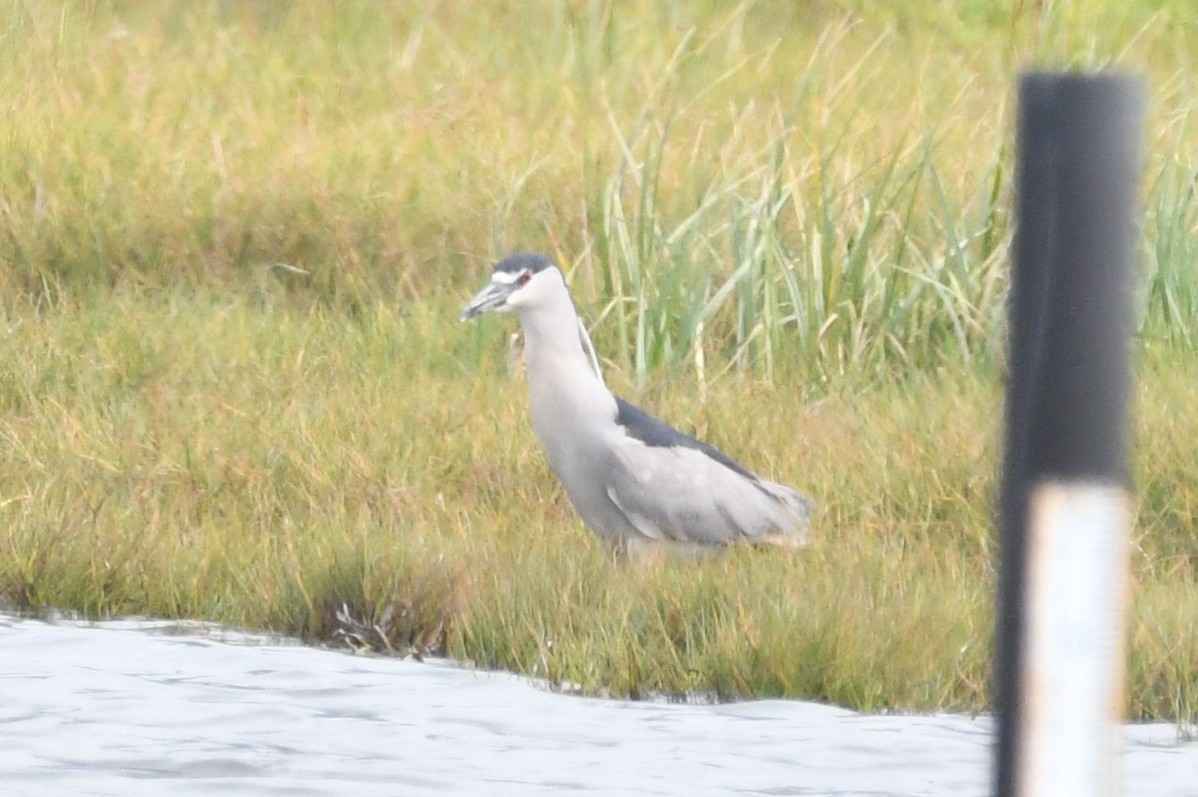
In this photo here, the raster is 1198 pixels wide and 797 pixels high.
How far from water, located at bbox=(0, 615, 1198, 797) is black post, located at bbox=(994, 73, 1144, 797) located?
2.52 m

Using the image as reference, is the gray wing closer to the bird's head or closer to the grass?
the grass

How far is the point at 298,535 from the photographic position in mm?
6328

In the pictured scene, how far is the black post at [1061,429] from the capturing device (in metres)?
2.08

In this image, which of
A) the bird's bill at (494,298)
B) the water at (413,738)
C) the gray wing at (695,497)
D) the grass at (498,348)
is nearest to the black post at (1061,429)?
the water at (413,738)

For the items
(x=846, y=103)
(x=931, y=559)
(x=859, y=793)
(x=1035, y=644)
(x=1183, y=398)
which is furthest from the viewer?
(x=846, y=103)

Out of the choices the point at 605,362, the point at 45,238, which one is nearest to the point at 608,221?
the point at 605,362

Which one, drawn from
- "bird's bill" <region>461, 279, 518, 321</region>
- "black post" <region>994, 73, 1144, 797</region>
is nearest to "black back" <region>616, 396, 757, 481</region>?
"bird's bill" <region>461, 279, 518, 321</region>

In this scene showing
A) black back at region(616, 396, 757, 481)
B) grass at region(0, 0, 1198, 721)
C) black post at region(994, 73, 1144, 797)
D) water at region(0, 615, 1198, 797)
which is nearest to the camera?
black post at region(994, 73, 1144, 797)

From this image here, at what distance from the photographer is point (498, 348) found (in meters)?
8.52

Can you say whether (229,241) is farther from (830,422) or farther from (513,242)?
(830,422)

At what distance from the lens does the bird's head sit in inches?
263

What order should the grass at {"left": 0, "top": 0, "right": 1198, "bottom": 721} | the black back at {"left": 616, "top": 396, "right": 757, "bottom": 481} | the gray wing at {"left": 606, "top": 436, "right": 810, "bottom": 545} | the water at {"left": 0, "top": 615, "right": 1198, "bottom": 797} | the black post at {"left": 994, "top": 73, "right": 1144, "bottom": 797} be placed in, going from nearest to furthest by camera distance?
1. the black post at {"left": 994, "top": 73, "right": 1144, "bottom": 797}
2. the water at {"left": 0, "top": 615, "right": 1198, "bottom": 797}
3. the grass at {"left": 0, "top": 0, "right": 1198, "bottom": 721}
4. the gray wing at {"left": 606, "top": 436, "right": 810, "bottom": 545}
5. the black back at {"left": 616, "top": 396, "right": 757, "bottom": 481}

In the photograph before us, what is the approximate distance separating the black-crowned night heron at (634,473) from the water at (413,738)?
2.93 feet

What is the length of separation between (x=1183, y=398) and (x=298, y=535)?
2.82 meters
